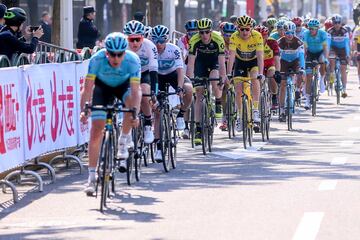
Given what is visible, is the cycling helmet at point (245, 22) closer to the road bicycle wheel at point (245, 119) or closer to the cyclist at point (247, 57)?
the cyclist at point (247, 57)

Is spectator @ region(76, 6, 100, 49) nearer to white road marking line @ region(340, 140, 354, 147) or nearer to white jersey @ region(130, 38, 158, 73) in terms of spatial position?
white road marking line @ region(340, 140, 354, 147)

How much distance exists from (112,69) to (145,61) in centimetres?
272

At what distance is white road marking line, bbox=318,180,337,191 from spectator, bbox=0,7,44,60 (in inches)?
163

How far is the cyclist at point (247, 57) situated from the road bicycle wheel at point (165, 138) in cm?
394

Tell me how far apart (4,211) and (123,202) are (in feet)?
3.89

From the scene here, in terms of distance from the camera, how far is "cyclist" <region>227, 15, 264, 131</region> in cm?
2044

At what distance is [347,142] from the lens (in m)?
20.3

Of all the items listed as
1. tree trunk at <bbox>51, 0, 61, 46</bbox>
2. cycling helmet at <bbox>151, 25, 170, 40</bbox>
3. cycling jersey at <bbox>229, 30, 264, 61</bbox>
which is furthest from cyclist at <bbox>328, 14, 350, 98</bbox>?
cycling helmet at <bbox>151, 25, 170, 40</bbox>

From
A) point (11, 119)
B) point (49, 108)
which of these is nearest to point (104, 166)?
point (11, 119)

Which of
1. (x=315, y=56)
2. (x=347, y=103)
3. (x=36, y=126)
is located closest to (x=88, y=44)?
(x=315, y=56)

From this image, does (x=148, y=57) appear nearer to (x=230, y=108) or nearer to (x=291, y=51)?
(x=230, y=108)

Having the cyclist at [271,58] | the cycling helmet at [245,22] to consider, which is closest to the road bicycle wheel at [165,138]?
the cycling helmet at [245,22]

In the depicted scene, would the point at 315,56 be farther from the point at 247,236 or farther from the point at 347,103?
the point at 247,236

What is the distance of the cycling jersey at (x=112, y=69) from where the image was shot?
13.4 meters
